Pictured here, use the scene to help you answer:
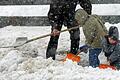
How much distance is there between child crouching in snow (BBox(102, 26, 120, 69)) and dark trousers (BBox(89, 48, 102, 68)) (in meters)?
0.17

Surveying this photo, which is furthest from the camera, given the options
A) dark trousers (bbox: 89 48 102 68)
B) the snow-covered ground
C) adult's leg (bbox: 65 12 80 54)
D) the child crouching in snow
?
adult's leg (bbox: 65 12 80 54)

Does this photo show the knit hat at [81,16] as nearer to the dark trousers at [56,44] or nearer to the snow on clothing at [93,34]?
the snow on clothing at [93,34]

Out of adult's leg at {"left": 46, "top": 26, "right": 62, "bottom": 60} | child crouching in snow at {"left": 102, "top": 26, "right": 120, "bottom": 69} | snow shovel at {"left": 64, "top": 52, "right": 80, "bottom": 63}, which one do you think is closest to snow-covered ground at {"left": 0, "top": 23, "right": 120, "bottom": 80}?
snow shovel at {"left": 64, "top": 52, "right": 80, "bottom": 63}

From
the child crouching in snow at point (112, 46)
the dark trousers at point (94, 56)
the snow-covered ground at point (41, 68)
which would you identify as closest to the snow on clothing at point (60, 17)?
the snow-covered ground at point (41, 68)

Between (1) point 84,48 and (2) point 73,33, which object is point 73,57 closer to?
(1) point 84,48

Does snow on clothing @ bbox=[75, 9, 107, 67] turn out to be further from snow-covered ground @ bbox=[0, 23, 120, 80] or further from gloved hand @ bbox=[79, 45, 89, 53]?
Answer: snow-covered ground @ bbox=[0, 23, 120, 80]

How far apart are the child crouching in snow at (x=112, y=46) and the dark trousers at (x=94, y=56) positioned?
17 centimetres

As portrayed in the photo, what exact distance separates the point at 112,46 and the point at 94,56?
1.17 ft

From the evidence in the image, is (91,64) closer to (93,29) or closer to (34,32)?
(93,29)

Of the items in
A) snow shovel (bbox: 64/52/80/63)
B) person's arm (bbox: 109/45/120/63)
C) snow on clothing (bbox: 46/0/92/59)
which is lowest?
snow shovel (bbox: 64/52/80/63)

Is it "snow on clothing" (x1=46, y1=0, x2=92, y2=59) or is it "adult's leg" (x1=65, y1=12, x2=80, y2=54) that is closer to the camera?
"snow on clothing" (x1=46, y1=0, x2=92, y2=59)

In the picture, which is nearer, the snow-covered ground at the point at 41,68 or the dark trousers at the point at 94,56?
the snow-covered ground at the point at 41,68

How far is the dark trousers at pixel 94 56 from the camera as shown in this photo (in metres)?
7.18

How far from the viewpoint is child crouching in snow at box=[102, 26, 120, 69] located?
23.2 ft
